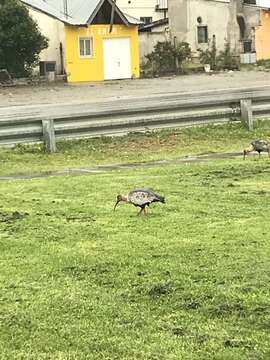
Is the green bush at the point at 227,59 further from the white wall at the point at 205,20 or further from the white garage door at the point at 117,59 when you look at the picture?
the white garage door at the point at 117,59

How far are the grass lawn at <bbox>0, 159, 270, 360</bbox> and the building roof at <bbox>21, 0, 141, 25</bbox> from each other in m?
40.4

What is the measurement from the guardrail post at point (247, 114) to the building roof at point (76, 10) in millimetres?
33772

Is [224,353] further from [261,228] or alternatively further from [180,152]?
[180,152]

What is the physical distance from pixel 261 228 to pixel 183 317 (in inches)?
86.2

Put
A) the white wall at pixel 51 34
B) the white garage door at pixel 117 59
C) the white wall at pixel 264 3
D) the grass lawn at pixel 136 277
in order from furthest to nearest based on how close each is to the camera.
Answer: the white wall at pixel 264 3 → the white wall at pixel 51 34 → the white garage door at pixel 117 59 → the grass lawn at pixel 136 277

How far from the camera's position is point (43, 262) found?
18.5 ft

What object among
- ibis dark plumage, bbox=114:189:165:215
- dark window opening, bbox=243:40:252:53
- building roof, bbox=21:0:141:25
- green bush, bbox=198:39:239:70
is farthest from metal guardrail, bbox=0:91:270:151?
dark window opening, bbox=243:40:252:53

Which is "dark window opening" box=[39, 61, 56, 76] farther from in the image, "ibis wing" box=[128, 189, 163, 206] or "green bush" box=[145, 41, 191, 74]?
"ibis wing" box=[128, 189, 163, 206]

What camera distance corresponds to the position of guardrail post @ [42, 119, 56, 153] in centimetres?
1300

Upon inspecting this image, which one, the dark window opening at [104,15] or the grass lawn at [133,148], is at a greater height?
the dark window opening at [104,15]

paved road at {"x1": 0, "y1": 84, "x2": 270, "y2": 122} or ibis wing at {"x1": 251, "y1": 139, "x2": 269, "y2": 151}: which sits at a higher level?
paved road at {"x1": 0, "y1": 84, "x2": 270, "y2": 122}

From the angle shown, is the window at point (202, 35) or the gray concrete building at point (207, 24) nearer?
the gray concrete building at point (207, 24)

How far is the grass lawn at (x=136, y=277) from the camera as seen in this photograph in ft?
13.2

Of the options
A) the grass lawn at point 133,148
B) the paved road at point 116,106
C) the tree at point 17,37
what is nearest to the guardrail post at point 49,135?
the grass lawn at point 133,148
